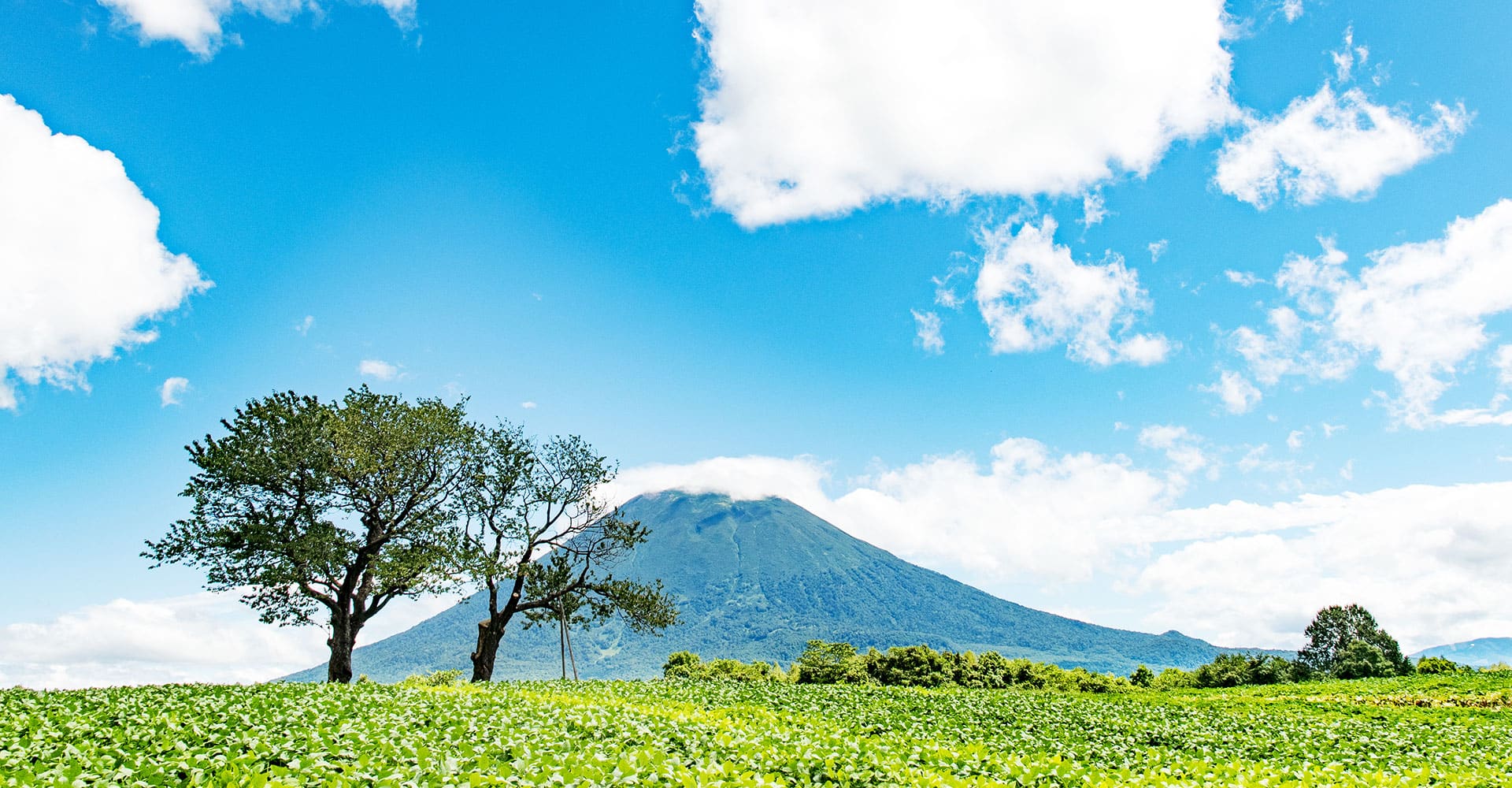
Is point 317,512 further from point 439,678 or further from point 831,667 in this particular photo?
point 831,667

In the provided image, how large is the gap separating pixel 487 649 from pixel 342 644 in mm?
5692

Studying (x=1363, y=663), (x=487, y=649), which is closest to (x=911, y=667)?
(x=487, y=649)

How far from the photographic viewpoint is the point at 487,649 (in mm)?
32406

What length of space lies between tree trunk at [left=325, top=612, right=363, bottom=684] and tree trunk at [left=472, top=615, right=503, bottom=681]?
4.85 meters

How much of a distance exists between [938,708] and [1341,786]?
899cm

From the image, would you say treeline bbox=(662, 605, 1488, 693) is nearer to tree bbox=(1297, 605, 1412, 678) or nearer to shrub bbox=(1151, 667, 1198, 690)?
shrub bbox=(1151, 667, 1198, 690)

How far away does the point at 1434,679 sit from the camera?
39.3 m

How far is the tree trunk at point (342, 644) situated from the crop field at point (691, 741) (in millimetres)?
12740

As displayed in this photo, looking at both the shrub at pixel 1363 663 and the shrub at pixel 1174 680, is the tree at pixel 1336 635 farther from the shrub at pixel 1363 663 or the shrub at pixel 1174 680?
the shrub at pixel 1174 680

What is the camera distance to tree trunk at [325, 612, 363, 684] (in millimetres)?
29172

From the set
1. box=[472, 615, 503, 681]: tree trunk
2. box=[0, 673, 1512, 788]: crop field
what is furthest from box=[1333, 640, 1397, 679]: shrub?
box=[472, 615, 503, 681]: tree trunk

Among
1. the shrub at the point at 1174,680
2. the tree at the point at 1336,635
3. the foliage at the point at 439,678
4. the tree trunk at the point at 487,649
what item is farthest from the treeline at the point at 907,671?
the tree at the point at 1336,635

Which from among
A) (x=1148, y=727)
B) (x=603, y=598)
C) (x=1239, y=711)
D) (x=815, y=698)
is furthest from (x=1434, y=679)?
(x=603, y=598)

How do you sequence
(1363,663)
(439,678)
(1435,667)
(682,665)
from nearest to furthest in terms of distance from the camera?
1. (439,678)
2. (682,665)
3. (1435,667)
4. (1363,663)
